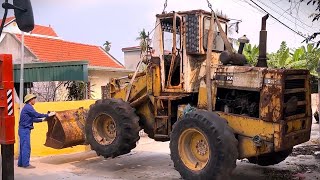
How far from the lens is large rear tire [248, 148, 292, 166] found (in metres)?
8.35

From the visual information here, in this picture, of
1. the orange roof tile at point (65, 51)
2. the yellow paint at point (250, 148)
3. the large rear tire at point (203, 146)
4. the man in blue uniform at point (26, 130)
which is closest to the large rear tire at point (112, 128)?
the large rear tire at point (203, 146)

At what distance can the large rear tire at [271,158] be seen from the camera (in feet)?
27.4

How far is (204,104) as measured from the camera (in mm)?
7715

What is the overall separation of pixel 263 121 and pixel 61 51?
20.4 meters

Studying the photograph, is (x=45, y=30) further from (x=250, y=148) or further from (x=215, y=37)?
(x=250, y=148)

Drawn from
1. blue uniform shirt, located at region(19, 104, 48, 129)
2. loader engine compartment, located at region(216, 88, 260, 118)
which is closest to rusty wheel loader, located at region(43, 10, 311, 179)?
loader engine compartment, located at region(216, 88, 260, 118)

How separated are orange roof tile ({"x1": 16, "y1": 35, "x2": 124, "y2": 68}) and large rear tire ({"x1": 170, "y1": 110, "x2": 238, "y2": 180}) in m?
17.3

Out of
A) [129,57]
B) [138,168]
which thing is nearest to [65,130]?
[138,168]

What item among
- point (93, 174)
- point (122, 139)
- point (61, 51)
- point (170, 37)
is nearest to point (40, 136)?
point (93, 174)

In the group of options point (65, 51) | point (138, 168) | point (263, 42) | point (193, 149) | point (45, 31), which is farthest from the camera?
point (45, 31)

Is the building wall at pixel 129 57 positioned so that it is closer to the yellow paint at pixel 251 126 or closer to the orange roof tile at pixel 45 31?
the orange roof tile at pixel 45 31

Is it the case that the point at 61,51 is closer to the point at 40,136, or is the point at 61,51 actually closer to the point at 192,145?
the point at 40,136

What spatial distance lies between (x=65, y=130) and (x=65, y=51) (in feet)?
56.6

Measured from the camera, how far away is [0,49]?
83.6 ft
